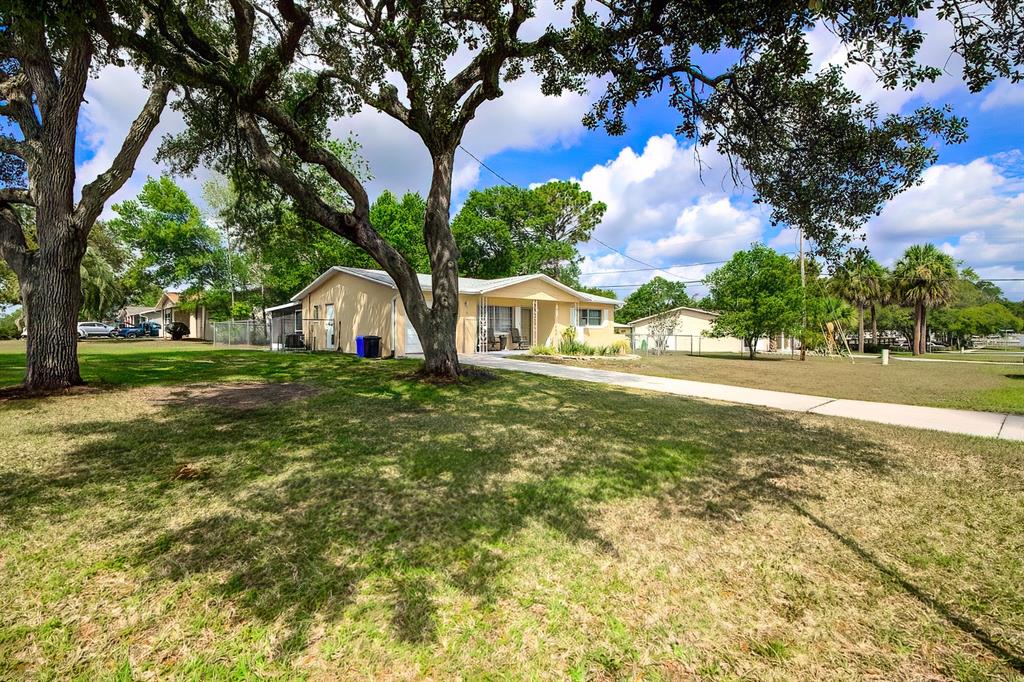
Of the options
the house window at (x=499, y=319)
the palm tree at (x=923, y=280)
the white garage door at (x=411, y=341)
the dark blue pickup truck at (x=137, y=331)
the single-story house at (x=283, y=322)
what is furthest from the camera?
the dark blue pickup truck at (x=137, y=331)

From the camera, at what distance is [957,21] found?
16.3 ft

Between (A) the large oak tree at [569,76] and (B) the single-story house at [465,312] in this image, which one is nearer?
(A) the large oak tree at [569,76]

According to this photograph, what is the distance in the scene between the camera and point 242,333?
93.5ft

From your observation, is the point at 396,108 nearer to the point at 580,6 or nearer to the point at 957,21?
the point at 580,6

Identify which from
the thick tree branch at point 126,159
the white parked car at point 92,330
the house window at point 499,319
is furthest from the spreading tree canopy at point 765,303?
the white parked car at point 92,330

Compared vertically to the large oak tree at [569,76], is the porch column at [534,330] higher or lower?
lower

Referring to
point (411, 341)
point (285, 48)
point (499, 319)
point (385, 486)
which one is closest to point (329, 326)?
point (411, 341)

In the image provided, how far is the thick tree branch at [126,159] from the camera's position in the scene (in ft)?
28.9

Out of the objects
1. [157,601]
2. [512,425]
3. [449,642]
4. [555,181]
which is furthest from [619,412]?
[555,181]

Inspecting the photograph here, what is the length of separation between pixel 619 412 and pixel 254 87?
9.56 metres

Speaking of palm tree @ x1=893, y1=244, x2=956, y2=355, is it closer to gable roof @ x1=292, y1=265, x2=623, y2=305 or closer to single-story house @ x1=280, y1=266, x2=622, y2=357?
single-story house @ x1=280, y1=266, x2=622, y2=357

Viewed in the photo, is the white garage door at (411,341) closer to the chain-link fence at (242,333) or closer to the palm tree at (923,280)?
the chain-link fence at (242,333)

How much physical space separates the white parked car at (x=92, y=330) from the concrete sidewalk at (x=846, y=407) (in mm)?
46006

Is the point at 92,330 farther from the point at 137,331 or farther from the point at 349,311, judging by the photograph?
the point at 349,311
